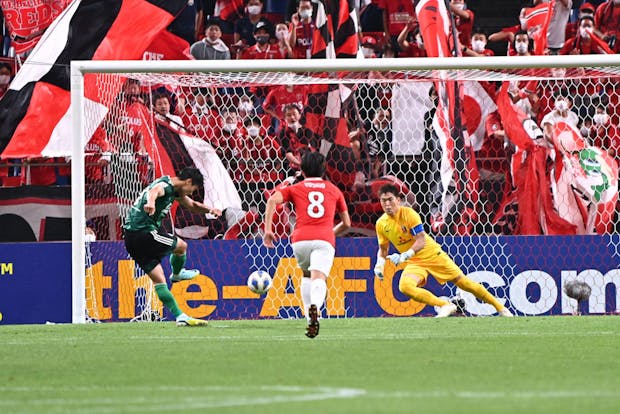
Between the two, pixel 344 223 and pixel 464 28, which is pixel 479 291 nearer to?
pixel 344 223

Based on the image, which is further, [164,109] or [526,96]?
[526,96]

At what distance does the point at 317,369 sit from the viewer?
7.91m

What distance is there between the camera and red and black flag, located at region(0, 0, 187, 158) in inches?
662

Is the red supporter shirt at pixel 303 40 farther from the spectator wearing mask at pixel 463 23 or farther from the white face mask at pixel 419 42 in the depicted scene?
the spectator wearing mask at pixel 463 23

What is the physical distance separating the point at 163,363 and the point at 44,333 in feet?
13.0

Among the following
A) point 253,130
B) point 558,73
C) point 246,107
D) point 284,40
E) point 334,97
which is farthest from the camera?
point 284,40

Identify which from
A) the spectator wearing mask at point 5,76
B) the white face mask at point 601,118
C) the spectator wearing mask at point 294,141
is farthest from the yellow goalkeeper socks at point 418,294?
the spectator wearing mask at point 5,76

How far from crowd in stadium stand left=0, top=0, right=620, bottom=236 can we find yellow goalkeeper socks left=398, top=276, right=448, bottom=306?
78.6 inches

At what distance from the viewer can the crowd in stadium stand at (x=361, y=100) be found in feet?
54.7

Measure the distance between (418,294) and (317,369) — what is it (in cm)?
697

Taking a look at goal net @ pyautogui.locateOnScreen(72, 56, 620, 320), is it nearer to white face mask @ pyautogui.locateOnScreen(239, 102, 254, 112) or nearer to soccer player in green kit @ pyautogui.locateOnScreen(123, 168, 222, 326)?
white face mask @ pyautogui.locateOnScreen(239, 102, 254, 112)

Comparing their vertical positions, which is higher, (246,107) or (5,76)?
(5,76)

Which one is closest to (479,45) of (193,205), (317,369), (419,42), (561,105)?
(419,42)

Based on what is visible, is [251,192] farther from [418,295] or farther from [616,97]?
[616,97]
